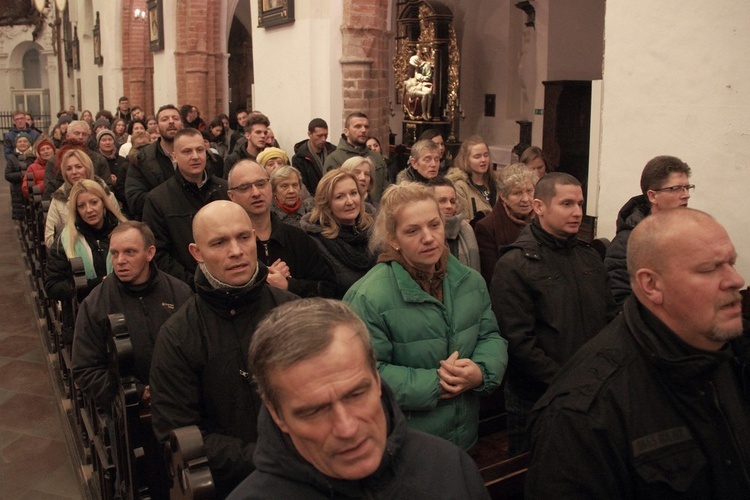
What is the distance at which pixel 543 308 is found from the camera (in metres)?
2.92

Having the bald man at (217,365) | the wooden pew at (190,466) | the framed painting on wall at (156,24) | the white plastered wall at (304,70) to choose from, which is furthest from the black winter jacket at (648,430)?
the framed painting on wall at (156,24)

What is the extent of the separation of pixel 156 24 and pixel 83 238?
33.7ft

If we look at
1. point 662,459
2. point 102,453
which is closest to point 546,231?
point 662,459

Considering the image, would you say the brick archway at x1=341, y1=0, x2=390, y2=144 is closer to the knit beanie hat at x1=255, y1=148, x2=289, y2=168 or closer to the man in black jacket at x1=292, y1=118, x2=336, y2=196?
the man in black jacket at x1=292, y1=118, x2=336, y2=196

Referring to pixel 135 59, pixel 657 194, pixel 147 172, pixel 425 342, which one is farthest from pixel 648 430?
pixel 135 59

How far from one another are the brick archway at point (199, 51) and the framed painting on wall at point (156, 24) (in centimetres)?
52

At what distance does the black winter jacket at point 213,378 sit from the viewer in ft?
7.67

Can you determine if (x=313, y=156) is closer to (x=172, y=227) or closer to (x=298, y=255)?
(x=172, y=227)

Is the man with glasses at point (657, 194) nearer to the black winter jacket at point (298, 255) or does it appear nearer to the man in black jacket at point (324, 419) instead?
the black winter jacket at point (298, 255)

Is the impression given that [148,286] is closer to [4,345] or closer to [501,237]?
[501,237]

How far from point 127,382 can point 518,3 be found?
10.1m

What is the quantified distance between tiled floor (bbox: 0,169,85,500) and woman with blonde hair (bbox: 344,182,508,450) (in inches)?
103

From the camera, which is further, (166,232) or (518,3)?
(518,3)

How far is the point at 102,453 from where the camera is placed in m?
3.60
